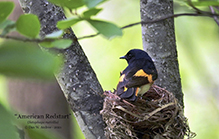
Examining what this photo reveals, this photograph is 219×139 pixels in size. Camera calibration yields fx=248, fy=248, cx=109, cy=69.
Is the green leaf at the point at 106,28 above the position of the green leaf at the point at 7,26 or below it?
below

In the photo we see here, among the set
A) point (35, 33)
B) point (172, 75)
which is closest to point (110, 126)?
point (172, 75)

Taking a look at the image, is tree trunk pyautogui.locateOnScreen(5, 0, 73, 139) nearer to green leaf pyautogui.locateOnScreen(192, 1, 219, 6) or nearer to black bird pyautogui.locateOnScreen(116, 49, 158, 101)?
black bird pyautogui.locateOnScreen(116, 49, 158, 101)

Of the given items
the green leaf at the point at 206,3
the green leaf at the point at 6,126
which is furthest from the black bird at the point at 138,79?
the green leaf at the point at 6,126

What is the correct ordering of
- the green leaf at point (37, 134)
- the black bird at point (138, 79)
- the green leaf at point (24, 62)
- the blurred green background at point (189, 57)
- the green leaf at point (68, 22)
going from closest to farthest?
the green leaf at point (24, 62), the green leaf at point (37, 134), the green leaf at point (68, 22), the black bird at point (138, 79), the blurred green background at point (189, 57)

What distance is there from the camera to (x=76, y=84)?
6.12 feet

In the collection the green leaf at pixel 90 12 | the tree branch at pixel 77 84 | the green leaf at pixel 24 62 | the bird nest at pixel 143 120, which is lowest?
the green leaf at pixel 24 62

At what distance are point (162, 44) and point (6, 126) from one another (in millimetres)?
2190

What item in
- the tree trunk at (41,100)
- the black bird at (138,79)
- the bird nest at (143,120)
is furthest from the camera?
the tree trunk at (41,100)

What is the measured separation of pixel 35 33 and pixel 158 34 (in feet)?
6.68

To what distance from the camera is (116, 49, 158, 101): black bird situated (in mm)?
2059

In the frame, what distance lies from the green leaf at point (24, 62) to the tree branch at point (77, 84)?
1513 mm

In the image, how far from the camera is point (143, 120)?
175 centimetres

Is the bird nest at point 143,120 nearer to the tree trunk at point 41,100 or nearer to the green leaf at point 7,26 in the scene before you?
the green leaf at point 7,26

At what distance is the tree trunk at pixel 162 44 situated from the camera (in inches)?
92.4
